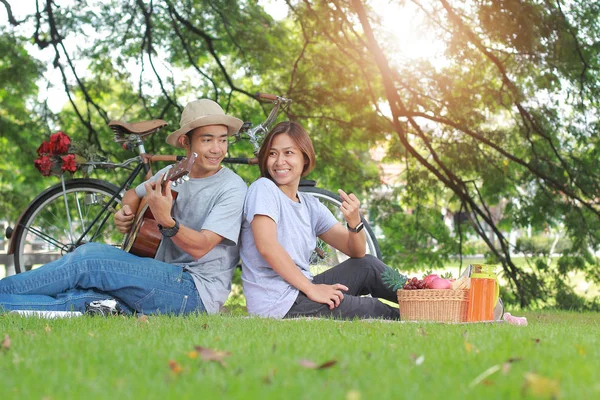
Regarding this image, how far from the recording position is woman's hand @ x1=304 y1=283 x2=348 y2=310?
4070 millimetres

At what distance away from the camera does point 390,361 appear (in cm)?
240

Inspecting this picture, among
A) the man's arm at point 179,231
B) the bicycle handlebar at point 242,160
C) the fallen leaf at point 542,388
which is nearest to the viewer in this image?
the fallen leaf at point 542,388

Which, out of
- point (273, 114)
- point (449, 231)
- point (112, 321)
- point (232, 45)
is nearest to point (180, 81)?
point (232, 45)

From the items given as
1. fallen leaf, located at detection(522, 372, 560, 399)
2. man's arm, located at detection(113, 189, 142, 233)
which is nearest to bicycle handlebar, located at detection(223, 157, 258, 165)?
man's arm, located at detection(113, 189, 142, 233)

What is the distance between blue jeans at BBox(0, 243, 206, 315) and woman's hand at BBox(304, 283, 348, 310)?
610mm

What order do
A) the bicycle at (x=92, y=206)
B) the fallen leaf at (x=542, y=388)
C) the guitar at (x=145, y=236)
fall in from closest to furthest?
the fallen leaf at (x=542, y=388) → the guitar at (x=145, y=236) → the bicycle at (x=92, y=206)

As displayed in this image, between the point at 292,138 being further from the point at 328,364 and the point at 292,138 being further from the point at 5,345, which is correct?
the point at 328,364

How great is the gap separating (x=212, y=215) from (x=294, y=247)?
0.47m

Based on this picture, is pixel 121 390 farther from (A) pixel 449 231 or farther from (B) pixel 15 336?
(A) pixel 449 231

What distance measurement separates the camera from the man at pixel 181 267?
413 cm

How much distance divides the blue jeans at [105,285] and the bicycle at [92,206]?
1.00 metres

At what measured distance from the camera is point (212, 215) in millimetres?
4094

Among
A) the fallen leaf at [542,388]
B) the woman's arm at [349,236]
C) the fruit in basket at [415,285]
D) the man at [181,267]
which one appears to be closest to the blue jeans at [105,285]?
the man at [181,267]

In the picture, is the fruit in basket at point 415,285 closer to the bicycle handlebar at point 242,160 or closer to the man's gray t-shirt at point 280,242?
the man's gray t-shirt at point 280,242
